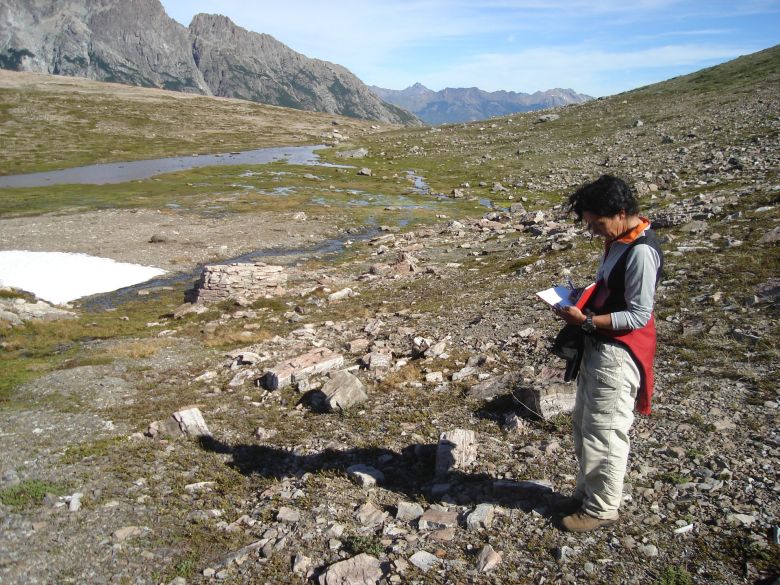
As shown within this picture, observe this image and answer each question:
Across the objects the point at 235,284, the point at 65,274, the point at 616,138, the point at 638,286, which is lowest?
the point at 65,274

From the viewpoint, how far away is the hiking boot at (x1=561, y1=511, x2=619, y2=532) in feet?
21.4

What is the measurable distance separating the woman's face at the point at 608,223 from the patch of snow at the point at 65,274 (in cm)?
2661

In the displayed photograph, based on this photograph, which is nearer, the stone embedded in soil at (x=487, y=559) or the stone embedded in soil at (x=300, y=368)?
the stone embedded in soil at (x=487, y=559)

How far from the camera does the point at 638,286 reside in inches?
220

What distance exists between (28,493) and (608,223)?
1013 cm

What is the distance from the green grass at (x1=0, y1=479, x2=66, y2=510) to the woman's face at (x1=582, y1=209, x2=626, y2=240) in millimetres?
9519

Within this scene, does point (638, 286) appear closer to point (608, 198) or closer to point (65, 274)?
point (608, 198)

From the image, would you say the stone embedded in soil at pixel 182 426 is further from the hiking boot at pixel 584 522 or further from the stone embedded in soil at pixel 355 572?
the hiking boot at pixel 584 522

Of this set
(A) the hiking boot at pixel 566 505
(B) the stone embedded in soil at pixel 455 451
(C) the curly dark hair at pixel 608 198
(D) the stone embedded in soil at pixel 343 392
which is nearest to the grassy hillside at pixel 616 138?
(D) the stone embedded in soil at pixel 343 392

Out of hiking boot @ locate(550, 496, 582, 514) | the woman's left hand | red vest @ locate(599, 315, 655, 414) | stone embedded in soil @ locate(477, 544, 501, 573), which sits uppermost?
the woman's left hand

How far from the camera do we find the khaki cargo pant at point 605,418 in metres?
5.93

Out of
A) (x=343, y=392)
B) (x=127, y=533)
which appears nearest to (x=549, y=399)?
(x=343, y=392)

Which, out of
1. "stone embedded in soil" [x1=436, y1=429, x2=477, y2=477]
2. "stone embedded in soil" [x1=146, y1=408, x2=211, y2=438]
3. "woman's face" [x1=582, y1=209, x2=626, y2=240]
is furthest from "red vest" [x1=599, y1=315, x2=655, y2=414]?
"stone embedded in soil" [x1=146, y1=408, x2=211, y2=438]

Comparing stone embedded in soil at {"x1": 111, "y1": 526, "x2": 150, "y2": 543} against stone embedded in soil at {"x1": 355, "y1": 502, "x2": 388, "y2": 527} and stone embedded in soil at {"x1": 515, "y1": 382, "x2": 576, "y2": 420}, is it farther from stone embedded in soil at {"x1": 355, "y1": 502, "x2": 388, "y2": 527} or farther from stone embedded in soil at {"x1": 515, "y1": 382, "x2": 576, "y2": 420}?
stone embedded in soil at {"x1": 515, "y1": 382, "x2": 576, "y2": 420}
